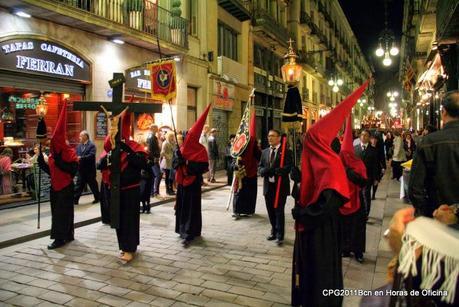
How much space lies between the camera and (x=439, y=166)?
12.9ft

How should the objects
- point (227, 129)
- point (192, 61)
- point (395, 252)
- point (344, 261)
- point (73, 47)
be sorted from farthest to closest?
point (227, 129), point (192, 61), point (73, 47), point (344, 261), point (395, 252)

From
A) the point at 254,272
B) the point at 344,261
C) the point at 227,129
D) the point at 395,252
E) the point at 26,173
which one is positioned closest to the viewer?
the point at 395,252

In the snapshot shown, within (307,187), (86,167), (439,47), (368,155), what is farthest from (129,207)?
(439,47)

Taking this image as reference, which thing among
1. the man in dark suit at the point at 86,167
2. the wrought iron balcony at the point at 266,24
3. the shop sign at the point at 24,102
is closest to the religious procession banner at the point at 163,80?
the man in dark suit at the point at 86,167

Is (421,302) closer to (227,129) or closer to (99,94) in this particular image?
(99,94)

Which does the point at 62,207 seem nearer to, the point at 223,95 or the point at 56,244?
the point at 56,244

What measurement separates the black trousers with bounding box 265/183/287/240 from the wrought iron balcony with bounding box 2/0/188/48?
15.3 ft

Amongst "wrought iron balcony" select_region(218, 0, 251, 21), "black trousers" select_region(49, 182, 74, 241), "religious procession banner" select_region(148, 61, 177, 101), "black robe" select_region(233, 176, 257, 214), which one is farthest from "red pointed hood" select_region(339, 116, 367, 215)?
"wrought iron balcony" select_region(218, 0, 251, 21)

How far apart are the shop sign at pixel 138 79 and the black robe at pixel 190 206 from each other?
7821 millimetres

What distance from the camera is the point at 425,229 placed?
1.85 meters

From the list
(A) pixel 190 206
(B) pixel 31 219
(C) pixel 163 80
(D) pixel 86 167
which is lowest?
(B) pixel 31 219

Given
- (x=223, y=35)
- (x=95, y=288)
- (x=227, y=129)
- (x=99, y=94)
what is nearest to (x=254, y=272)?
(x=95, y=288)

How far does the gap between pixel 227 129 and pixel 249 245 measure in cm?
1487

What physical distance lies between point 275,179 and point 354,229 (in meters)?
1.77
